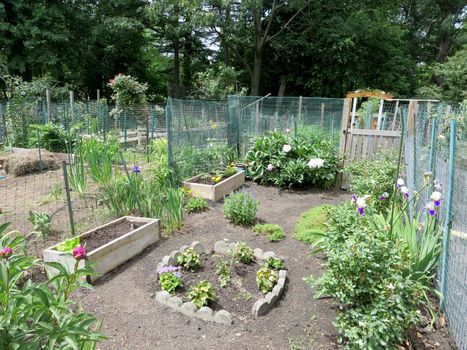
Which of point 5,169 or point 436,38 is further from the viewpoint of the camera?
point 436,38

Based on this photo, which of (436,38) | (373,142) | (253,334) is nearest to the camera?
(253,334)

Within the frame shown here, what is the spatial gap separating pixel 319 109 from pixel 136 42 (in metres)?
18.1

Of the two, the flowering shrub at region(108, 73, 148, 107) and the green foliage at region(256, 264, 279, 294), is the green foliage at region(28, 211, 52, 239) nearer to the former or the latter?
the green foliage at region(256, 264, 279, 294)

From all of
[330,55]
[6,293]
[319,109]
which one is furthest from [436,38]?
[6,293]

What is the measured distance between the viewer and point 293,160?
6.67m

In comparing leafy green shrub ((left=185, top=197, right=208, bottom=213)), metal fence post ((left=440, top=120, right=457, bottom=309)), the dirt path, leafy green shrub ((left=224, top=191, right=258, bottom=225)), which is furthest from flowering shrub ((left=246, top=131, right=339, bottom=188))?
metal fence post ((left=440, top=120, right=457, bottom=309))

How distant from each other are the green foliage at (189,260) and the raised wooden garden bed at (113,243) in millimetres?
636

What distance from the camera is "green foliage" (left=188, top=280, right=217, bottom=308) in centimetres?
274

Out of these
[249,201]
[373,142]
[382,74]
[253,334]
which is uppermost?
[382,74]

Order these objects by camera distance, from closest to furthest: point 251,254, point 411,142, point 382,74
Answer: point 251,254
point 411,142
point 382,74

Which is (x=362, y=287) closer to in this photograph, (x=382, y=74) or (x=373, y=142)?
(x=373, y=142)

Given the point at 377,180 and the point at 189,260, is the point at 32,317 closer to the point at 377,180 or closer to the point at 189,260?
the point at 189,260

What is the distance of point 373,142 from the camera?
6.38 metres

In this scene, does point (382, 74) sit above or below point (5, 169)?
above
